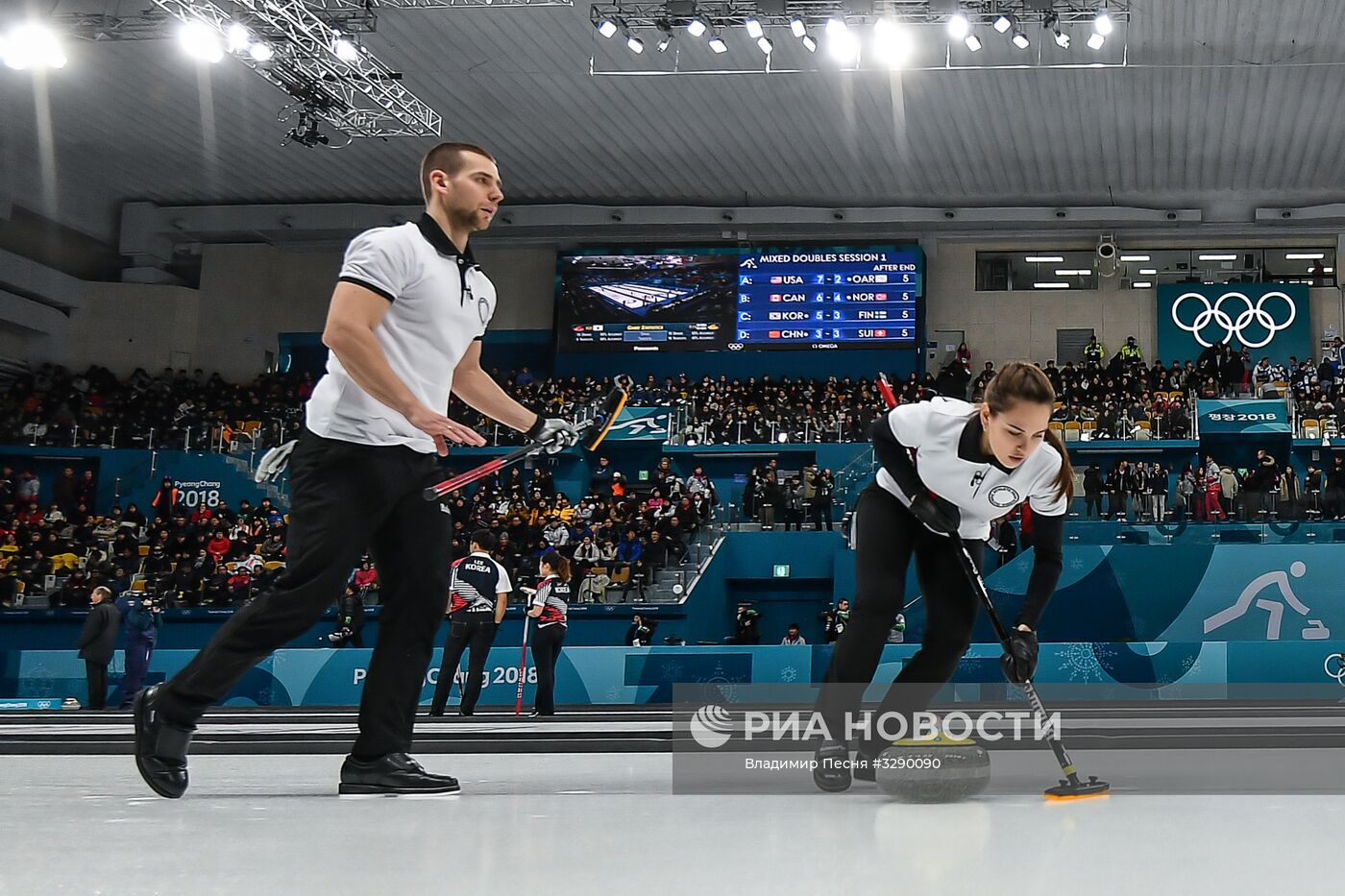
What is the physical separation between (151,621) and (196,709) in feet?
37.6

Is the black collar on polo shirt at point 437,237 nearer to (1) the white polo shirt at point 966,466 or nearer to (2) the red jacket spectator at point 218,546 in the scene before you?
(1) the white polo shirt at point 966,466

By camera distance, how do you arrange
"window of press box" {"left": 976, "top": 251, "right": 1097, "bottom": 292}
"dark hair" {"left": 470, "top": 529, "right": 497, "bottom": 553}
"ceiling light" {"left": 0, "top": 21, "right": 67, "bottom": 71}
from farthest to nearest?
1. "window of press box" {"left": 976, "top": 251, "right": 1097, "bottom": 292}
2. "ceiling light" {"left": 0, "top": 21, "right": 67, "bottom": 71}
3. "dark hair" {"left": 470, "top": 529, "right": 497, "bottom": 553}

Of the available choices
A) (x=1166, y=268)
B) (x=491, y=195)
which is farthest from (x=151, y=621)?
(x=1166, y=268)

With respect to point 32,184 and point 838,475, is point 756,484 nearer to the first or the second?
point 838,475

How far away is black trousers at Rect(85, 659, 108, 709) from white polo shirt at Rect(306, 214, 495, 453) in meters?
11.5

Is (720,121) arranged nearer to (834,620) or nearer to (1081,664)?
(834,620)

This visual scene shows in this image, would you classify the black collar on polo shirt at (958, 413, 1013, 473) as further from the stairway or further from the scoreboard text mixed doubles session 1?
the scoreboard text mixed doubles session 1

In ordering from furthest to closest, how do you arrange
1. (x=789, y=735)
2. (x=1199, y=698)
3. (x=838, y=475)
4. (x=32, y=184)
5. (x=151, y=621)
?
1. (x=32, y=184)
2. (x=838, y=475)
3. (x=151, y=621)
4. (x=1199, y=698)
5. (x=789, y=735)

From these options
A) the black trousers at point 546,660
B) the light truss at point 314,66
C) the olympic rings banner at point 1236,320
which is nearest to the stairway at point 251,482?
the light truss at point 314,66

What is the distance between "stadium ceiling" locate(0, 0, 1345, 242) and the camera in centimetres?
1866

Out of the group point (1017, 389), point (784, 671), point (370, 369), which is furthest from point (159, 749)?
point (784, 671)

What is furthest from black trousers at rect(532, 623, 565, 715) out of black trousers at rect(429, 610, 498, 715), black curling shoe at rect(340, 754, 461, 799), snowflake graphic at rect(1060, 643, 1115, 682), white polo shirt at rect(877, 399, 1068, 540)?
white polo shirt at rect(877, 399, 1068, 540)

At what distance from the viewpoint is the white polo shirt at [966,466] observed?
342cm

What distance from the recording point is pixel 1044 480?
346cm
